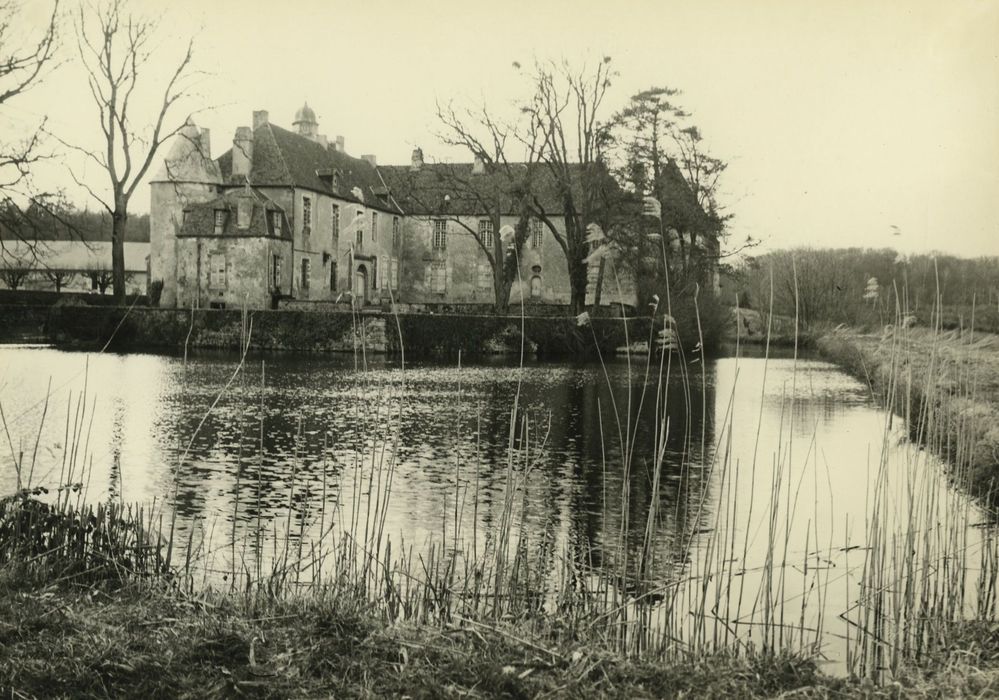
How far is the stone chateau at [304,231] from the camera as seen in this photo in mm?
39750

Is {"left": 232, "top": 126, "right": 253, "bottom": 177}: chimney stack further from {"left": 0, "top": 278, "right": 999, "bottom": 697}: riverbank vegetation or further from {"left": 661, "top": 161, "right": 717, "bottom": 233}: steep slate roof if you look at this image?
{"left": 0, "top": 278, "right": 999, "bottom": 697}: riverbank vegetation

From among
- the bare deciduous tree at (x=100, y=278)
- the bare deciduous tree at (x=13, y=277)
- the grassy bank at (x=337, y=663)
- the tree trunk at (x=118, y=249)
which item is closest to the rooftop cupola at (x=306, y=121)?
the bare deciduous tree at (x=13, y=277)

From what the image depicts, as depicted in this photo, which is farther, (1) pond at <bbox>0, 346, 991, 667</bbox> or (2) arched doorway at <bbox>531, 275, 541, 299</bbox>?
(2) arched doorway at <bbox>531, 275, 541, 299</bbox>

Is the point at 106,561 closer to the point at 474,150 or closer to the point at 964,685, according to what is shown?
the point at 964,685

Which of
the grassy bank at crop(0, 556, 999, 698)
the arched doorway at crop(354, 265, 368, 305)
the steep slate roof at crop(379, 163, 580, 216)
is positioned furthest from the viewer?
the steep slate roof at crop(379, 163, 580, 216)

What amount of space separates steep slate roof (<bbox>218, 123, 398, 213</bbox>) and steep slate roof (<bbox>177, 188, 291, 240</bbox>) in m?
2.14

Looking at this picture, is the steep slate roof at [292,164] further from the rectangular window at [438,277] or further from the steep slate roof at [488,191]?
the rectangular window at [438,277]

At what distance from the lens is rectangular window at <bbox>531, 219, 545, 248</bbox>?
49594mm

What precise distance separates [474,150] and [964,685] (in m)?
32.4

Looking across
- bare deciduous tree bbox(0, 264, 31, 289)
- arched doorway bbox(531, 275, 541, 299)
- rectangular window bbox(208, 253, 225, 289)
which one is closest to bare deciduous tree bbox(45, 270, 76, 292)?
bare deciduous tree bbox(0, 264, 31, 289)

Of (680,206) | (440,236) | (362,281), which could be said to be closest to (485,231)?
(440,236)

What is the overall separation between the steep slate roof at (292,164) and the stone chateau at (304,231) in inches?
2.4

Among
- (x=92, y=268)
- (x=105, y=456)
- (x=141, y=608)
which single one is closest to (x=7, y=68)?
(x=105, y=456)

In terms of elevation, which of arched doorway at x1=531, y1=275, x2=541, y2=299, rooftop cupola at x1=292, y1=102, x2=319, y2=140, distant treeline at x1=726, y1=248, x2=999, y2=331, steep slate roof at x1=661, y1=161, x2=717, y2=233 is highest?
rooftop cupola at x1=292, y1=102, x2=319, y2=140
